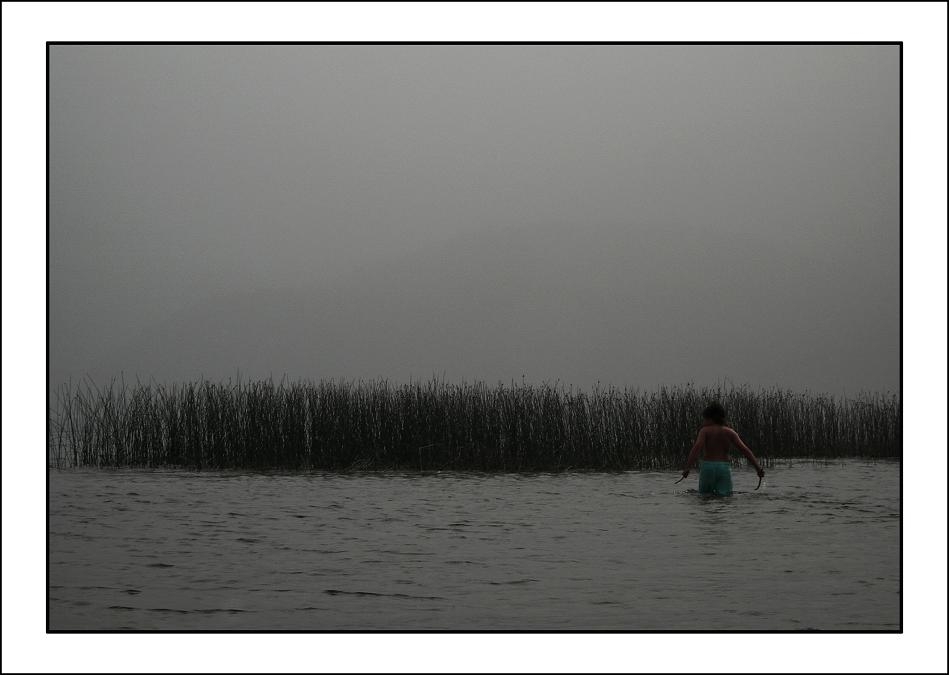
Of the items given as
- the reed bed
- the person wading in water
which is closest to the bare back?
the person wading in water

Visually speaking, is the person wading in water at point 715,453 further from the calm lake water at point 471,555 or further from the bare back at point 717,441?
the calm lake water at point 471,555

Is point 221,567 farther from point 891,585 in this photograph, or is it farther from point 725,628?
point 891,585

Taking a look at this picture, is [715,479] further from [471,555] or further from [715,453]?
[471,555]

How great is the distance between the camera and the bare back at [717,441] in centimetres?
557

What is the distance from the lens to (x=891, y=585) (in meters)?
3.89

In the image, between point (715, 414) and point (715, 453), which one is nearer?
point (715, 414)

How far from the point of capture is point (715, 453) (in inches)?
226

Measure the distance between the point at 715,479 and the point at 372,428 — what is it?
283cm

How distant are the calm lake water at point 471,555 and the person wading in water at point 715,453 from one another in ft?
0.34

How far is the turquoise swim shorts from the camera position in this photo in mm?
5801

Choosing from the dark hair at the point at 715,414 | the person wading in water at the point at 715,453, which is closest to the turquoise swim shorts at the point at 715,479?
the person wading in water at the point at 715,453

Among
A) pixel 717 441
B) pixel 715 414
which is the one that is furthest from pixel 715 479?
pixel 715 414

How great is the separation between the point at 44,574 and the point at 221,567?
2.18ft

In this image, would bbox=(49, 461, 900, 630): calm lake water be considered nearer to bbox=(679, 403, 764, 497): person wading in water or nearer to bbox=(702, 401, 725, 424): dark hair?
bbox=(679, 403, 764, 497): person wading in water
